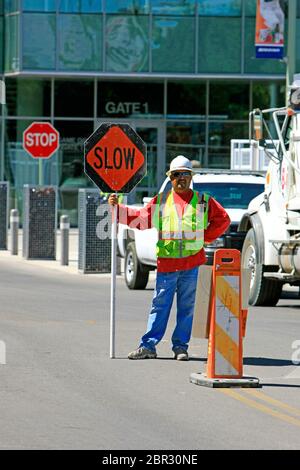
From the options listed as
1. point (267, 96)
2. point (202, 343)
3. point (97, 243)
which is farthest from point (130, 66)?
point (202, 343)

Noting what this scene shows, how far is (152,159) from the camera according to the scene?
41781 mm

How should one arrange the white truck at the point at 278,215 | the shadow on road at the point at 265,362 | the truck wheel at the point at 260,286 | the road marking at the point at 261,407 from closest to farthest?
the road marking at the point at 261,407, the shadow on road at the point at 265,362, the white truck at the point at 278,215, the truck wheel at the point at 260,286

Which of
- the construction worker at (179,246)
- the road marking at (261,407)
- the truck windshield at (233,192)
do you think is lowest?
the road marking at (261,407)

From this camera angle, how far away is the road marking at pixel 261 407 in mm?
10273

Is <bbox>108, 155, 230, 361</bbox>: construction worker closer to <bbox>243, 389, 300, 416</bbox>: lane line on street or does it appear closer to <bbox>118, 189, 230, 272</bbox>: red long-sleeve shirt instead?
<bbox>118, 189, 230, 272</bbox>: red long-sleeve shirt

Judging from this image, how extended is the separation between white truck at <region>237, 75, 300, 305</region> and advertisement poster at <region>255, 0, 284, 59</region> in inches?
490

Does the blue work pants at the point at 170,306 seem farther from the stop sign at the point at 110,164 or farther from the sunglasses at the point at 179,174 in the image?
the stop sign at the point at 110,164

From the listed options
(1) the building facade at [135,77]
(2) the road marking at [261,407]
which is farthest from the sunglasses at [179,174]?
(1) the building facade at [135,77]

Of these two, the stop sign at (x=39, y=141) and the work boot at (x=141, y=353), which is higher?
the stop sign at (x=39, y=141)

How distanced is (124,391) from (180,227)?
252cm

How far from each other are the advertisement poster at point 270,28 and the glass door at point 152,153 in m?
8.84

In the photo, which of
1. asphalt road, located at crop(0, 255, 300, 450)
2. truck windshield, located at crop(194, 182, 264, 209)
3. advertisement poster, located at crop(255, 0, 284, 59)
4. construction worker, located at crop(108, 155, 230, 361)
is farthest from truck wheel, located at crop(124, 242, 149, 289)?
advertisement poster, located at crop(255, 0, 284, 59)
